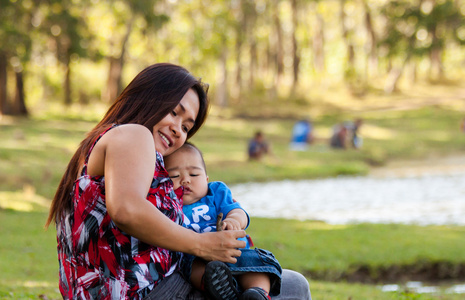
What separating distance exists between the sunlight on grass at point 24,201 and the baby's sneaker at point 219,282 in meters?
10.7

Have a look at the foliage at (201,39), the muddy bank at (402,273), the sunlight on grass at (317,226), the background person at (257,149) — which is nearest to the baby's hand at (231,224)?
the muddy bank at (402,273)

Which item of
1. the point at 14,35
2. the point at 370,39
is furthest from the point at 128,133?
the point at 370,39

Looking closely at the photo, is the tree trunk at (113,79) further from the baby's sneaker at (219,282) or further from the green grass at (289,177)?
the baby's sneaker at (219,282)

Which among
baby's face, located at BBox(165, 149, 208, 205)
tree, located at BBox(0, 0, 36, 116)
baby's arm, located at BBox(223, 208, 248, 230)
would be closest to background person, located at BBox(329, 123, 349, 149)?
tree, located at BBox(0, 0, 36, 116)

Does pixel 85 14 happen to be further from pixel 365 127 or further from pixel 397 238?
pixel 397 238

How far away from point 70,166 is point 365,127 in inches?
1220

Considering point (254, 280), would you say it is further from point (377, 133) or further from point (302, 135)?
point (377, 133)

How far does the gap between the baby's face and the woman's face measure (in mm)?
354

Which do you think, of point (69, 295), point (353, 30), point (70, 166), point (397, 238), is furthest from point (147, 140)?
point (353, 30)

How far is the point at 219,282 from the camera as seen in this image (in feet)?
8.87

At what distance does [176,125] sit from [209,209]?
56 centimetres

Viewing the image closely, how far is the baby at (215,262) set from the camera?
8.98ft

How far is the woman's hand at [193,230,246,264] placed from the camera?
273cm

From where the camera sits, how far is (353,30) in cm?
5619
